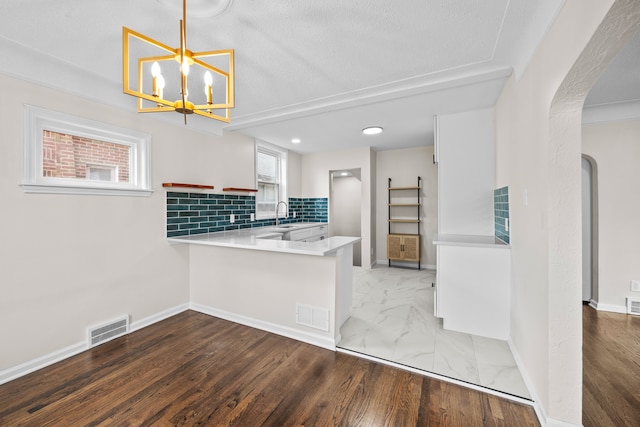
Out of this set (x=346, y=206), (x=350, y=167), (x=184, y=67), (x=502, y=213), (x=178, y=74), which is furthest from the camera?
(x=346, y=206)

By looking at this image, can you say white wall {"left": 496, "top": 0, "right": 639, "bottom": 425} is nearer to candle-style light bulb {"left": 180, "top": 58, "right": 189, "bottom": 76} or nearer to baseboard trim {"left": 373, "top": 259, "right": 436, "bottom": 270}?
candle-style light bulb {"left": 180, "top": 58, "right": 189, "bottom": 76}

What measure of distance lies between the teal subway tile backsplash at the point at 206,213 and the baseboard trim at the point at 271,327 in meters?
0.93

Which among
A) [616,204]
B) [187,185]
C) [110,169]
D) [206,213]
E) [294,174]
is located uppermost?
[294,174]

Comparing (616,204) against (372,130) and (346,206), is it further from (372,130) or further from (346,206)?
(346,206)

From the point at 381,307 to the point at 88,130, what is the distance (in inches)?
134

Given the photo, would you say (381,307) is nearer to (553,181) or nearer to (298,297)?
(298,297)

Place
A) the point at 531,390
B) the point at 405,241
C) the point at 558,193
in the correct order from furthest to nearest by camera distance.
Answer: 1. the point at 405,241
2. the point at 531,390
3. the point at 558,193

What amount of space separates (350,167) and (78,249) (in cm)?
396

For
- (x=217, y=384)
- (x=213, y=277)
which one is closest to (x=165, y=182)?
(x=213, y=277)

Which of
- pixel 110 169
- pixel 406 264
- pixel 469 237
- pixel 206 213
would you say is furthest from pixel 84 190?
pixel 406 264

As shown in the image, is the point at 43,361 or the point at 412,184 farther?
the point at 412,184

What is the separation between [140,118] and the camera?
8.57ft

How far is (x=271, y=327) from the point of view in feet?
8.29

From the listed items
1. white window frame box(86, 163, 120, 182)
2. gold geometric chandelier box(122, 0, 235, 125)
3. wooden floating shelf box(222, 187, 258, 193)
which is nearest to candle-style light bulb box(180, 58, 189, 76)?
gold geometric chandelier box(122, 0, 235, 125)
